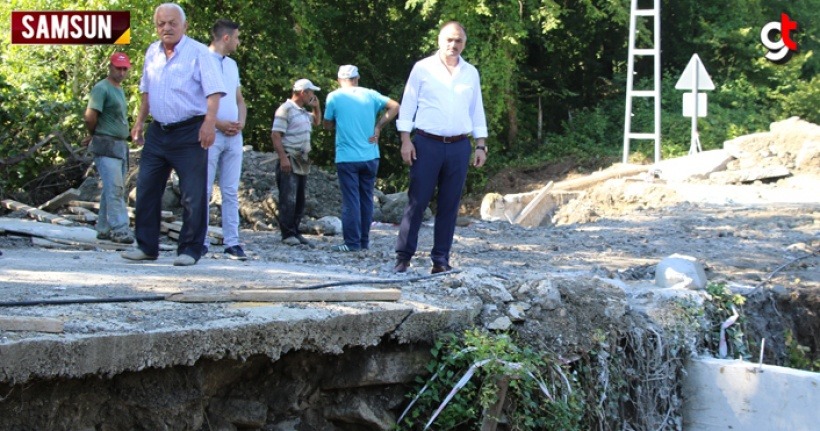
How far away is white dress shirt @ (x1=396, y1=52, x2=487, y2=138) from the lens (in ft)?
23.7

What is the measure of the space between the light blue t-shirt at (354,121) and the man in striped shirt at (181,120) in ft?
8.24

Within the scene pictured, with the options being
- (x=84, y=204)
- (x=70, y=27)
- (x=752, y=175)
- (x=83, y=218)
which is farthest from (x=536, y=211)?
(x=83, y=218)

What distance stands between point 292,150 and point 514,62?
49.8 ft

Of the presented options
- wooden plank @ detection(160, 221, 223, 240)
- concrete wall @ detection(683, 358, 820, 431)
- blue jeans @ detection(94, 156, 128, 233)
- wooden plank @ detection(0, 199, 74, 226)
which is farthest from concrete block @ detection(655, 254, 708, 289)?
wooden plank @ detection(0, 199, 74, 226)

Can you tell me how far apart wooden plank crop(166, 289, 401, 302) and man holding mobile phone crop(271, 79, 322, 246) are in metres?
4.54

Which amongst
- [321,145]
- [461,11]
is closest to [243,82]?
[321,145]

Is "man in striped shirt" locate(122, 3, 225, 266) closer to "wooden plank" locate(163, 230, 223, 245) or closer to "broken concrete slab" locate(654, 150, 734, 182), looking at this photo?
"wooden plank" locate(163, 230, 223, 245)

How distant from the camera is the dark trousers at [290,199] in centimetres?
1034

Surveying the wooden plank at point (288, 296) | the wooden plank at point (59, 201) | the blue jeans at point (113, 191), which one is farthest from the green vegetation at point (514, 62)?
the wooden plank at point (288, 296)

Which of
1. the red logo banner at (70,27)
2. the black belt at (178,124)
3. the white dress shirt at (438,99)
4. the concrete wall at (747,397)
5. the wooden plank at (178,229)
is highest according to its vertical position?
the red logo banner at (70,27)

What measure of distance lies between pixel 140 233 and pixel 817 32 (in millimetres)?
27559

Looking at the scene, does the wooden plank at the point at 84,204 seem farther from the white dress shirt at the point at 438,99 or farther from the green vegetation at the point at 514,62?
the white dress shirt at the point at 438,99

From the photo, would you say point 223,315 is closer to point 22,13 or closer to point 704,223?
point 704,223

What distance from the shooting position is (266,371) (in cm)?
537
